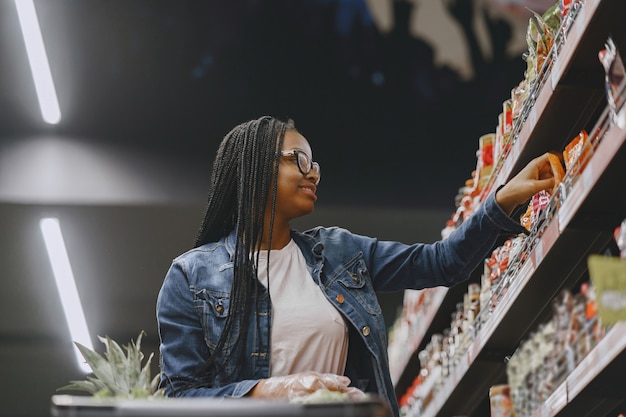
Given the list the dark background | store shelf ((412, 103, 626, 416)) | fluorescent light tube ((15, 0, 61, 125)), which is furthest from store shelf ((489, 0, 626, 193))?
fluorescent light tube ((15, 0, 61, 125))

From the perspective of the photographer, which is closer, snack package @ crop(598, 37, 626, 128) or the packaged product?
snack package @ crop(598, 37, 626, 128)

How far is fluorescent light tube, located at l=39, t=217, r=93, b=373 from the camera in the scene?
7.01m

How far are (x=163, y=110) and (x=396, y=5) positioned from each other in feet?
5.30

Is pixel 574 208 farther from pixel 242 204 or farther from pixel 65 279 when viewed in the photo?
pixel 65 279

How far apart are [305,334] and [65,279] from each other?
19.2ft

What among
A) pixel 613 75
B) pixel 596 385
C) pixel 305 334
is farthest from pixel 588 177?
pixel 305 334

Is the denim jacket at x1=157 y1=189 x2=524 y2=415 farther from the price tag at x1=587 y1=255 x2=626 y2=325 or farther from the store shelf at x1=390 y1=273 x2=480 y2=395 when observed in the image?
the store shelf at x1=390 y1=273 x2=480 y2=395

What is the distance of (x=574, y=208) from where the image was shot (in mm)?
2299

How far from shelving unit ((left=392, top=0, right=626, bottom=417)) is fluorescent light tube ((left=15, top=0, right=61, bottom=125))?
315 centimetres

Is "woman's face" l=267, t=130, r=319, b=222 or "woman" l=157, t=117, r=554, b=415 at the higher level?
"woman's face" l=267, t=130, r=319, b=222

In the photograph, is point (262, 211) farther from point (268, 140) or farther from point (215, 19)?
point (215, 19)

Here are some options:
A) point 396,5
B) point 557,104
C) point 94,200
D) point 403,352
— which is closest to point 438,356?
point 403,352

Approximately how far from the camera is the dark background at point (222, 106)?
580 cm

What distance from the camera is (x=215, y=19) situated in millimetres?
5746
